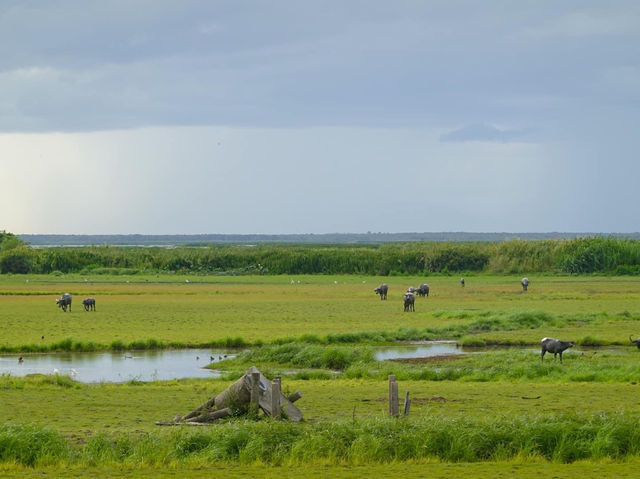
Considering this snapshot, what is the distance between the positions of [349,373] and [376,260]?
7107 cm

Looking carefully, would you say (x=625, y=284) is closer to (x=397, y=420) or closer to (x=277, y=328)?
(x=277, y=328)

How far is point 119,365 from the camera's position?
98.9 feet

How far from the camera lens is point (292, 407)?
17.9 m

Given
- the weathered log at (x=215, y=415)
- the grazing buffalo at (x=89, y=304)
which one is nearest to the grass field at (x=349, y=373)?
the grazing buffalo at (x=89, y=304)

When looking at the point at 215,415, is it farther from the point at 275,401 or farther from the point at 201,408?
the point at 275,401

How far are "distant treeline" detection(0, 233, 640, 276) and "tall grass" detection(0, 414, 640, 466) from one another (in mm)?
73676

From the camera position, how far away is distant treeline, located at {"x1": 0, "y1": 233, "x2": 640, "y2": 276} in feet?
298

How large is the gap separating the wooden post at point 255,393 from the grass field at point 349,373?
1.19 m

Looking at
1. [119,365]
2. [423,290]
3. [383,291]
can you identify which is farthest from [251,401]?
[423,290]

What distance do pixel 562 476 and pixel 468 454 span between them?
1.73 metres

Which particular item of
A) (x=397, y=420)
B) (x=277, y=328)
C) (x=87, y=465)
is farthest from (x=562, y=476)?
(x=277, y=328)

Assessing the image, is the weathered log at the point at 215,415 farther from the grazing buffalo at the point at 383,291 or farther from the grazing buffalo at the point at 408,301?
the grazing buffalo at the point at 383,291

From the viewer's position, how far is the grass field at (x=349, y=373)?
15.9m

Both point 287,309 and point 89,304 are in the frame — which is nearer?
point 89,304
